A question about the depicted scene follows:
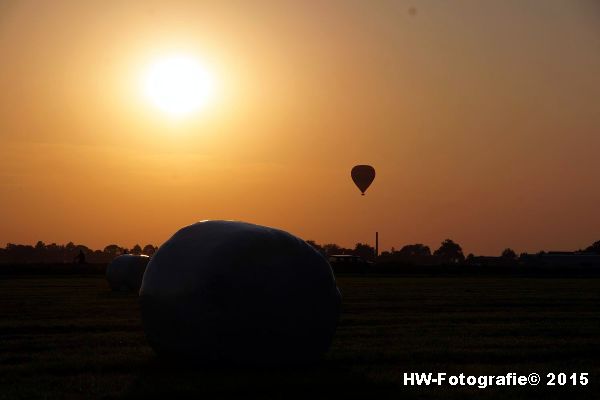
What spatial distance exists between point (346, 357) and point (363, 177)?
79.3 meters

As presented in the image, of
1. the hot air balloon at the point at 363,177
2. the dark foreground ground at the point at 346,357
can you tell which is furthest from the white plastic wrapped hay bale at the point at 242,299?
the hot air balloon at the point at 363,177

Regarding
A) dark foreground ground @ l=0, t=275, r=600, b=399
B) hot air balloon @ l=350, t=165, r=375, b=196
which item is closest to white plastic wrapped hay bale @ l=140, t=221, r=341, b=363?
dark foreground ground @ l=0, t=275, r=600, b=399

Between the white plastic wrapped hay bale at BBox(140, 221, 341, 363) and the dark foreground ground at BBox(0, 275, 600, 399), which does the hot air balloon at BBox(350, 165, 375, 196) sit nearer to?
the dark foreground ground at BBox(0, 275, 600, 399)

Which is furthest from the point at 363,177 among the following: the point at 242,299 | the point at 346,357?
the point at 242,299

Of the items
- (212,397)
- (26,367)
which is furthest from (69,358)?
(212,397)

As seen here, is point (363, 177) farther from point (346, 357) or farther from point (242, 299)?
point (242, 299)

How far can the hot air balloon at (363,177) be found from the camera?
9300 cm

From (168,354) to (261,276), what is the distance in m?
1.87

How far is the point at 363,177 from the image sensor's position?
93312mm

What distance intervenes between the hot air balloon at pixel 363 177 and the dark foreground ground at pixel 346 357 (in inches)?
2663

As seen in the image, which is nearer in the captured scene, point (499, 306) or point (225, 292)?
point (225, 292)

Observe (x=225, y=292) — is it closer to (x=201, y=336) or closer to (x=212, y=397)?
(x=201, y=336)

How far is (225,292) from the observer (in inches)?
497

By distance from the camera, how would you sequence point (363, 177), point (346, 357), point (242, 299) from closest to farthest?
point (242, 299) < point (346, 357) < point (363, 177)
